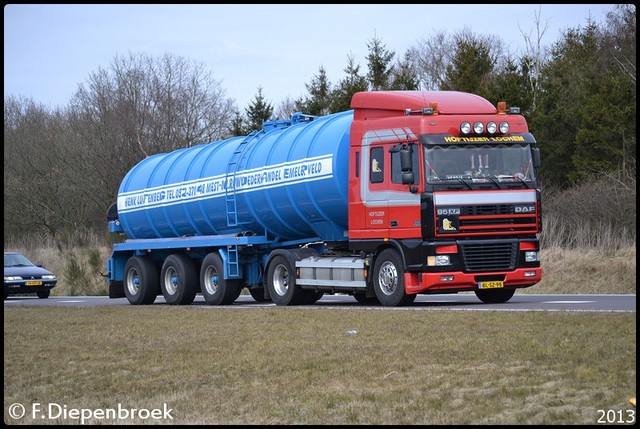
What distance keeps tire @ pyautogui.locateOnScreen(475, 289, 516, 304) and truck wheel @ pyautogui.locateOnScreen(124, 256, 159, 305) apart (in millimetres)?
9976

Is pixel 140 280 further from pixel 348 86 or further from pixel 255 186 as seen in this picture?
pixel 348 86

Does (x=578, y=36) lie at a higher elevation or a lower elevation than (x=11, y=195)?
higher

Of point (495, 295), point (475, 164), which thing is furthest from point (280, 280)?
point (475, 164)

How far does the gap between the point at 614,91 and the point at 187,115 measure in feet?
82.4

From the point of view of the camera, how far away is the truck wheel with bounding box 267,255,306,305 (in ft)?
79.0

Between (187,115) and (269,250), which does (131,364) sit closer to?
(269,250)

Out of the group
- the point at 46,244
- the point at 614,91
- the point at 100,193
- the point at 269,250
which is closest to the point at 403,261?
the point at 269,250

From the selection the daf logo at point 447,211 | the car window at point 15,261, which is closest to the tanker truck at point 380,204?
the daf logo at point 447,211

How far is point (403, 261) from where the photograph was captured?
825 inches

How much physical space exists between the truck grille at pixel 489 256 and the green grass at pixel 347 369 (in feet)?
10.4

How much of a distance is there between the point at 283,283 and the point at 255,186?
7.14 feet

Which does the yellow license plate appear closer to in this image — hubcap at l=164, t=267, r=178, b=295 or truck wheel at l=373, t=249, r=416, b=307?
truck wheel at l=373, t=249, r=416, b=307

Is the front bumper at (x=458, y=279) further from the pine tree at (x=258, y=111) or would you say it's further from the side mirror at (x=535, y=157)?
the pine tree at (x=258, y=111)

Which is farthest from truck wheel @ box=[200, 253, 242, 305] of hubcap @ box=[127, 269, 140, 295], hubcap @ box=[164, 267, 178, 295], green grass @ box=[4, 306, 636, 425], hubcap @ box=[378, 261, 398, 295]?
green grass @ box=[4, 306, 636, 425]
